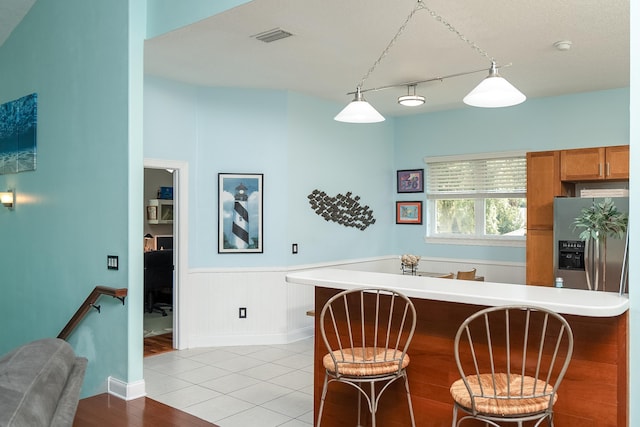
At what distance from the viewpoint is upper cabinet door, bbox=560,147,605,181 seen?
5.34m

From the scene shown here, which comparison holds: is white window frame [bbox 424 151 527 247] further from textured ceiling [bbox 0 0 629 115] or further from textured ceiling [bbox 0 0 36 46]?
textured ceiling [bbox 0 0 36 46]

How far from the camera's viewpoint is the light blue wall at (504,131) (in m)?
5.75

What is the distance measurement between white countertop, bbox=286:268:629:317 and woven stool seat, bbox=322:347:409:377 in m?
0.35

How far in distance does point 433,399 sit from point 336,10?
257cm

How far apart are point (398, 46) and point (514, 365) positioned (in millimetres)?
2775

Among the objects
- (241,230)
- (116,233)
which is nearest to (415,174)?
(241,230)

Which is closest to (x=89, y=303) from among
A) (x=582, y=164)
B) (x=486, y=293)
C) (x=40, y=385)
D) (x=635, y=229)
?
(x=40, y=385)

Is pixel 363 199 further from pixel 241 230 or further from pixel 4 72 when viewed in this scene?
pixel 4 72

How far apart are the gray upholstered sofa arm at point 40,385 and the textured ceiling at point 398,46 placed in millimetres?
2463

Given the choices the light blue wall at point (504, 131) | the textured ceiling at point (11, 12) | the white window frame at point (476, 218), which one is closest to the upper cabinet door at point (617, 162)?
the light blue wall at point (504, 131)

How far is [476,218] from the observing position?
22.2 feet

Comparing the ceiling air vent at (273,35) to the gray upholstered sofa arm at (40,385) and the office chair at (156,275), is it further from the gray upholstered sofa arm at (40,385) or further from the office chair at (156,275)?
the office chair at (156,275)

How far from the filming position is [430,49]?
4.38 metres

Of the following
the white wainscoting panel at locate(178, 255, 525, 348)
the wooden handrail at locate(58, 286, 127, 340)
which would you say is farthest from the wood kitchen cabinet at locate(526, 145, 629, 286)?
the wooden handrail at locate(58, 286, 127, 340)
